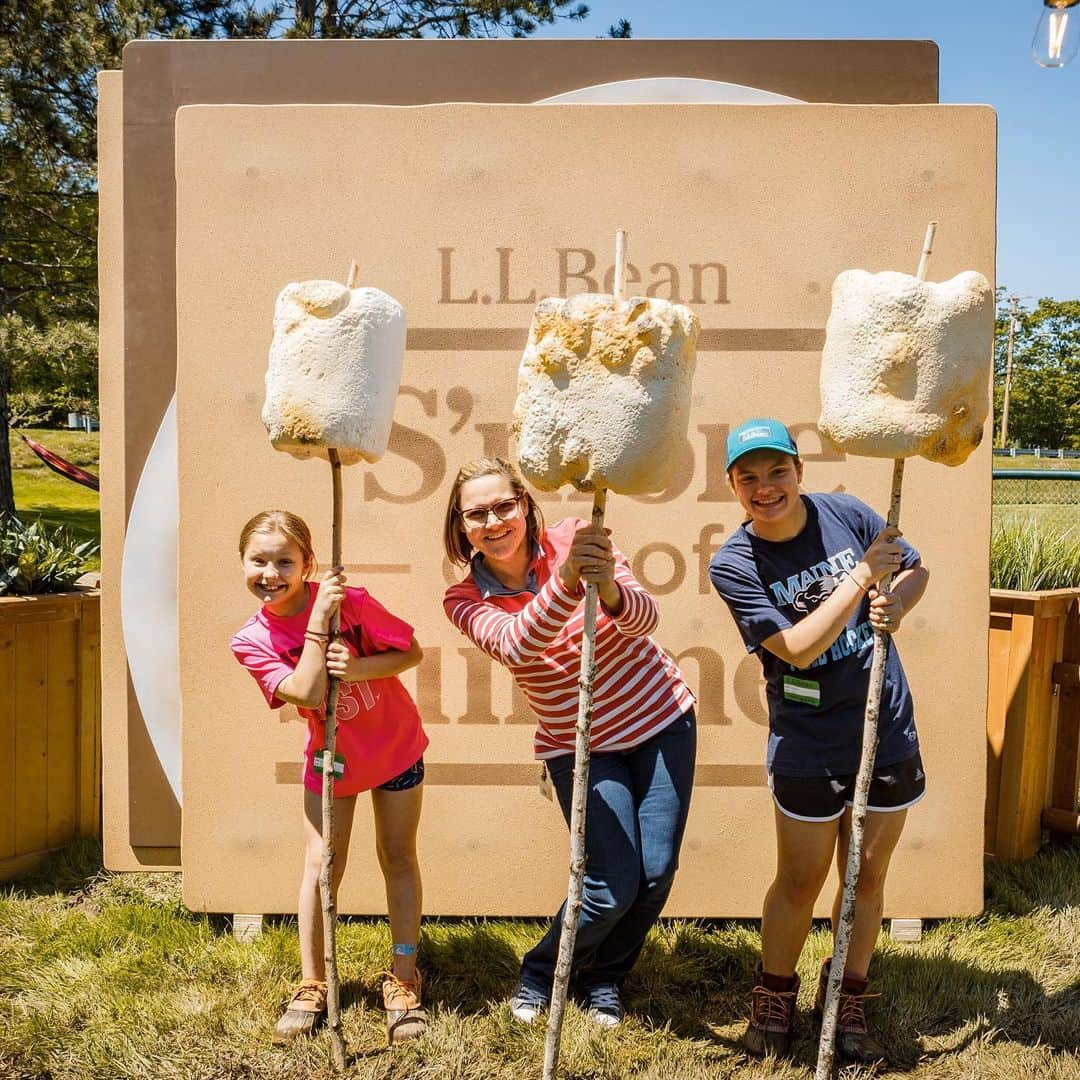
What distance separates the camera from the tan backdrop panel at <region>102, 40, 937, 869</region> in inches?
140

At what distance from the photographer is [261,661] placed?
2.74 meters

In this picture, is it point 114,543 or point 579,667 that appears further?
point 114,543

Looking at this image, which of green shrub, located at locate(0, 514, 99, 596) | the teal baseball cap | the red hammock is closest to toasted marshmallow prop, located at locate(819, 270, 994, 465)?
the teal baseball cap

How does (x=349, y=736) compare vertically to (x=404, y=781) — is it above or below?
above

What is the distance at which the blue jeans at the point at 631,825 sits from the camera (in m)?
2.71

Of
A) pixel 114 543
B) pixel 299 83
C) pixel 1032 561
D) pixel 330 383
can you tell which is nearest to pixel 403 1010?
pixel 330 383

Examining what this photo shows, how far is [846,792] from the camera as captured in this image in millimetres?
2621

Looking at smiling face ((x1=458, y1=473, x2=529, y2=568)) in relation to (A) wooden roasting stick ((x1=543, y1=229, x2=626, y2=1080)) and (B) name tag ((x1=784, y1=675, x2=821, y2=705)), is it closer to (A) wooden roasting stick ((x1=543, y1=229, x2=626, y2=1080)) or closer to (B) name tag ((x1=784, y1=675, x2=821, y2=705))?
(A) wooden roasting stick ((x1=543, y1=229, x2=626, y2=1080))

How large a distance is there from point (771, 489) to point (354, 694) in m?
1.32

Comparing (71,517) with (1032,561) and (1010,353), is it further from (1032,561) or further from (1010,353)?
(1010,353)

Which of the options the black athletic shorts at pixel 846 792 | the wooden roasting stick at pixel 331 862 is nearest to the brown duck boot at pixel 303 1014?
the wooden roasting stick at pixel 331 862

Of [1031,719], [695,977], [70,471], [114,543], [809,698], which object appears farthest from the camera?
[70,471]

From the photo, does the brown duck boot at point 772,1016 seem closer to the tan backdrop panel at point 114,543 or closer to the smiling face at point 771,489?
the smiling face at point 771,489

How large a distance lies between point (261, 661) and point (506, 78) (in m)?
2.31
